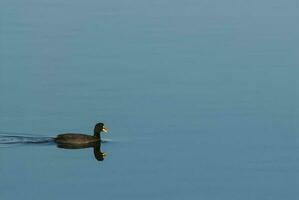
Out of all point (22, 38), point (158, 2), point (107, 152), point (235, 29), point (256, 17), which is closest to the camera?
point (107, 152)

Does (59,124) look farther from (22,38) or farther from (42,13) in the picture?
(42,13)

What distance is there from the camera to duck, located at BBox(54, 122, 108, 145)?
882 inches

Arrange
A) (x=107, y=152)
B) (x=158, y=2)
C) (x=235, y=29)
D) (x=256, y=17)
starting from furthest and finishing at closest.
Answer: (x=158, y=2)
(x=256, y=17)
(x=235, y=29)
(x=107, y=152)

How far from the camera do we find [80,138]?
75.7 feet

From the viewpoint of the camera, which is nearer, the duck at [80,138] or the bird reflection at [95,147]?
the bird reflection at [95,147]

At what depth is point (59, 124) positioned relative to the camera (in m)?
24.2

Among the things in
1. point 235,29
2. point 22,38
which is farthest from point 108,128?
point 235,29

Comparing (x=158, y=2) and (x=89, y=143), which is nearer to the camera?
(x=89, y=143)

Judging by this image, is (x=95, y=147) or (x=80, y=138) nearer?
(x=80, y=138)

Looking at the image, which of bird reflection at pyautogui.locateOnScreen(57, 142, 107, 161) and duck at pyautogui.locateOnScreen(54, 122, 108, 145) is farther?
duck at pyautogui.locateOnScreen(54, 122, 108, 145)

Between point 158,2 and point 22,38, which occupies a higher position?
point 158,2

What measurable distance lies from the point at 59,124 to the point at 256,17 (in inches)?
565

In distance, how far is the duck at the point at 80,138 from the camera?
22.4 metres

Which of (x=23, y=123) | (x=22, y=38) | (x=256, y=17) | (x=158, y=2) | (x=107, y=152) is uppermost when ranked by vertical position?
(x=158, y=2)
